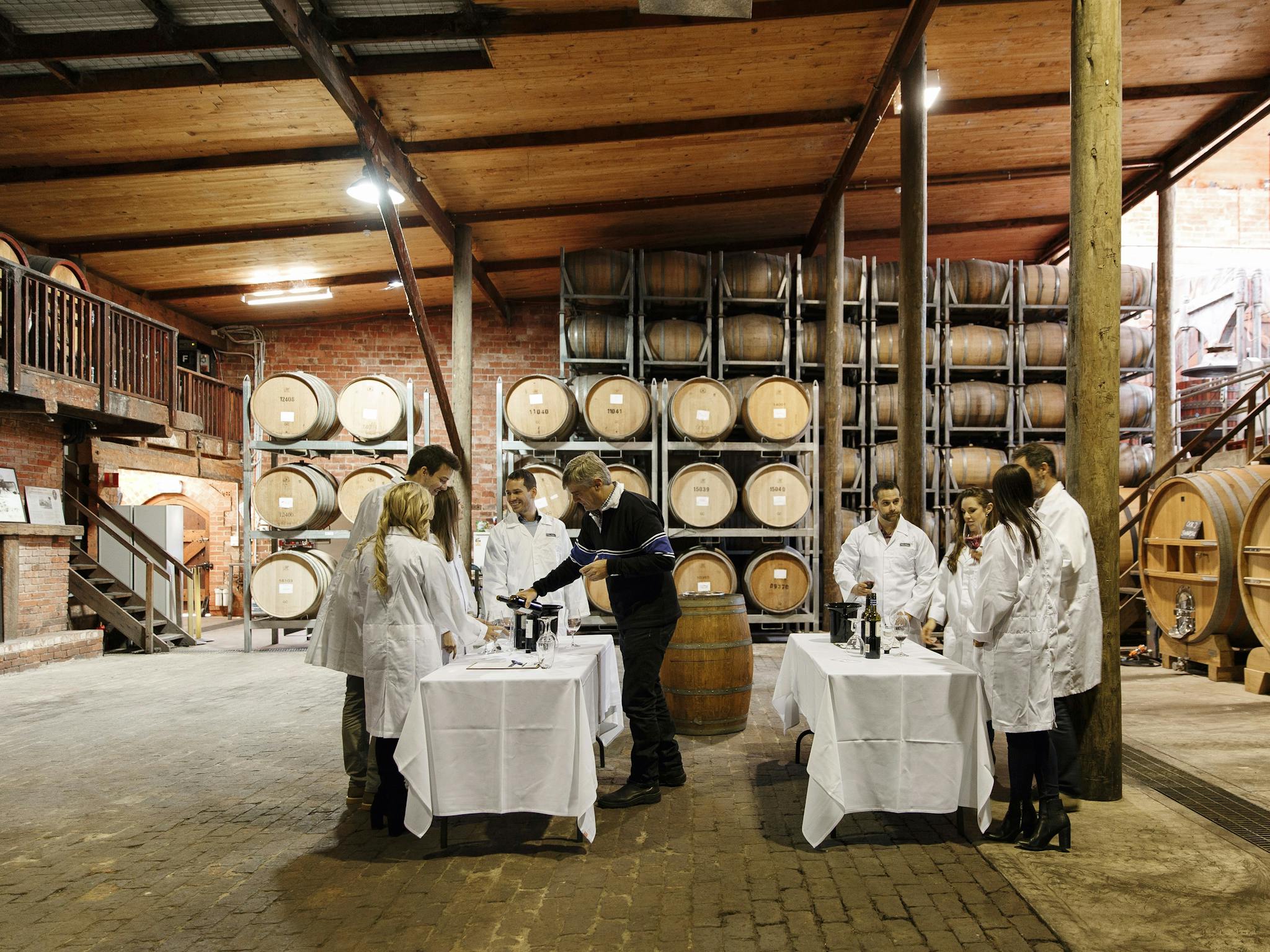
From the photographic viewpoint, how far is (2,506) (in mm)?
8867

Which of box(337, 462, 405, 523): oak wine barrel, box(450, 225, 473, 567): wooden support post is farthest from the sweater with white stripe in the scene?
box(337, 462, 405, 523): oak wine barrel

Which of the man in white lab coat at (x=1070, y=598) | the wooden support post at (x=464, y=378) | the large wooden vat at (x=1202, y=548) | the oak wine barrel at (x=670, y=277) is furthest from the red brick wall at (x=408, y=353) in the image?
the man in white lab coat at (x=1070, y=598)

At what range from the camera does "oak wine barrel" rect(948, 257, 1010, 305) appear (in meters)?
10.8

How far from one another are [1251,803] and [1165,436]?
300 inches

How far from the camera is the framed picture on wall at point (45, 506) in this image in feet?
30.6

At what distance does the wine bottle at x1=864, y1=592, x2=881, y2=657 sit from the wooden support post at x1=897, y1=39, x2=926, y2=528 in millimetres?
3062

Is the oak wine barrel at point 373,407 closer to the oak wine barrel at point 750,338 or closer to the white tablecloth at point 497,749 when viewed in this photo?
the oak wine barrel at point 750,338

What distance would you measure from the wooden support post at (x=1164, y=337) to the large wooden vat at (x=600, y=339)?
6.33 meters

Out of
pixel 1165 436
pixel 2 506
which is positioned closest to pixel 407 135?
pixel 2 506

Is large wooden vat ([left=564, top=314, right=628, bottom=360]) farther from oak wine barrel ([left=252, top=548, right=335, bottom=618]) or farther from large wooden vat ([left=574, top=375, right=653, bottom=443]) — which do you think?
oak wine barrel ([left=252, top=548, right=335, bottom=618])

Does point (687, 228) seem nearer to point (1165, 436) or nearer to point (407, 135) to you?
point (407, 135)

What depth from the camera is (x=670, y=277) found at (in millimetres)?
10062

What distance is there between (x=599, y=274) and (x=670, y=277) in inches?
32.2

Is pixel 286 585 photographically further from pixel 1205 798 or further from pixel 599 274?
pixel 1205 798
